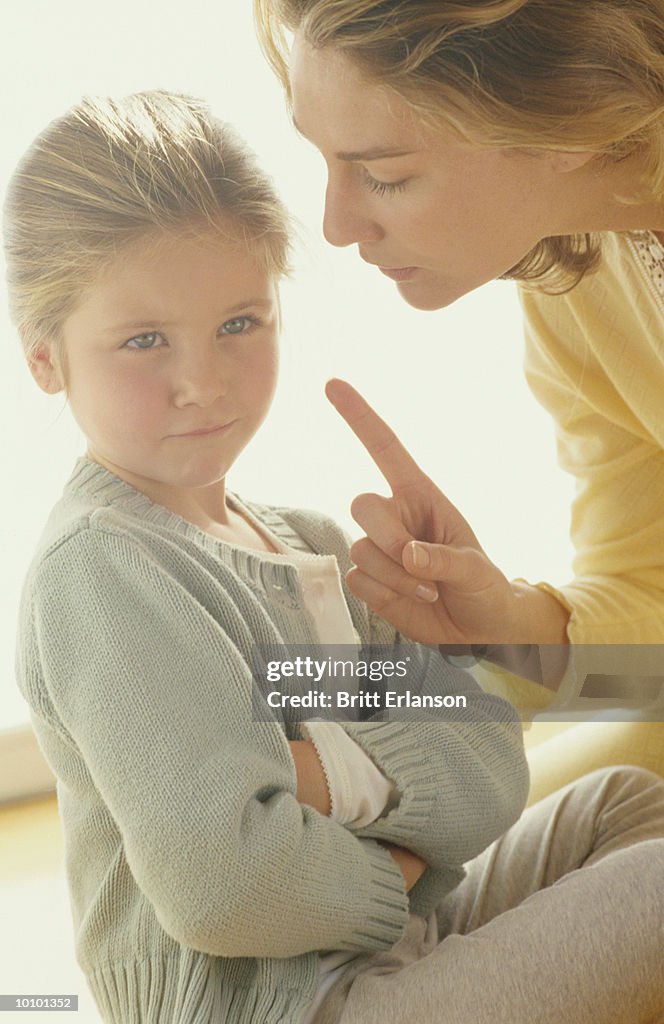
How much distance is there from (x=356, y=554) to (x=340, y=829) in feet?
0.69

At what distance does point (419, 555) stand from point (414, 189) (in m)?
0.25

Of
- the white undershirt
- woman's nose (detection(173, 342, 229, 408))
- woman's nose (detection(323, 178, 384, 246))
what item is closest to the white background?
woman's nose (detection(323, 178, 384, 246))

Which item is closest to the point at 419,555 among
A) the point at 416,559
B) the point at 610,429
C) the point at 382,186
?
the point at 416,559

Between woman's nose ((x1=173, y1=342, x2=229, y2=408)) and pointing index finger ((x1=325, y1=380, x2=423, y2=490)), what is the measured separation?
121 millimetres

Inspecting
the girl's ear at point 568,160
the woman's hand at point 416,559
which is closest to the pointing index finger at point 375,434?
the woman's hand at point 416,559

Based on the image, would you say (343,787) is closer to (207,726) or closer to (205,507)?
(207,726)

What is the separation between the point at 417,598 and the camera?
34.9 inches

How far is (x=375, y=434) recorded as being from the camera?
87cm

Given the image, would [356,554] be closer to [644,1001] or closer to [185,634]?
[185,634]

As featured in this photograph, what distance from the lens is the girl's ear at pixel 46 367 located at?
0.78m

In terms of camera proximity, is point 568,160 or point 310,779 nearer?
point 310,779

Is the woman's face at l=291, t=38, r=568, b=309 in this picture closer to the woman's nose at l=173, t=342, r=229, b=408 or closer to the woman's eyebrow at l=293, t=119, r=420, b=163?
the woman's eyebrow at l=293, t=119, r=420, b=163

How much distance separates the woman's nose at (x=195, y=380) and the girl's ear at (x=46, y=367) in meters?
0.08

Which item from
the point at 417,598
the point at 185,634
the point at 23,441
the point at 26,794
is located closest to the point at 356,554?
the point at 417,598
